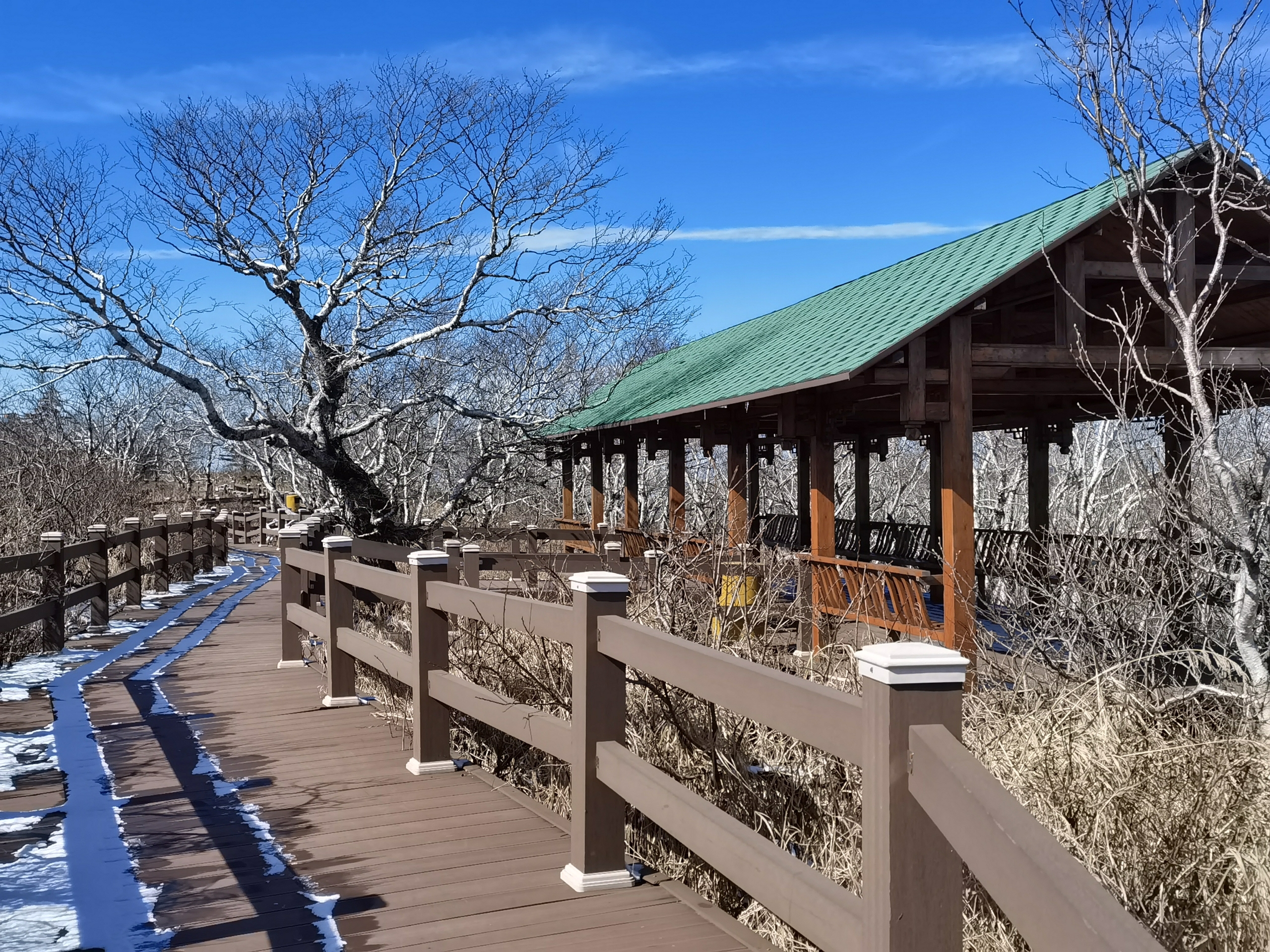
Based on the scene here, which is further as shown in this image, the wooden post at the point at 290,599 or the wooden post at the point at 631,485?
the wooden post at the point at 631,485

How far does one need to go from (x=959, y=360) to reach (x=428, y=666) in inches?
295

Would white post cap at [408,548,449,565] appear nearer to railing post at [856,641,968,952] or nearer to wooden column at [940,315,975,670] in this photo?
railing post at [856,641,968,952]

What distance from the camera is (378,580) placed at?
6.58 meters

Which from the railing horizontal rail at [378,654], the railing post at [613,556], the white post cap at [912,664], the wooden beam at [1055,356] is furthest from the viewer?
the wooden beam at [1055,356]

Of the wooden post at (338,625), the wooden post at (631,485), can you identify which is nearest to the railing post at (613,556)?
the wooden post at (338,625)

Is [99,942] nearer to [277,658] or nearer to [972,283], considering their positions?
[277,658]

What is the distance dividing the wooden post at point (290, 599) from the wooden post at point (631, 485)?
11.7m

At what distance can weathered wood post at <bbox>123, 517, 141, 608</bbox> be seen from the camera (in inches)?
560

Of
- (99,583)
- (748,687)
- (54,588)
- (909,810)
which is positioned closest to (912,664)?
(909,810)

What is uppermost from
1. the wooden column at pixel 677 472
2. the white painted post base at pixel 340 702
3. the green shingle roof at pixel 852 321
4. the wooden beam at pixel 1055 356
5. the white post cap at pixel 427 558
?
the green shingle roof at pixel 852 321

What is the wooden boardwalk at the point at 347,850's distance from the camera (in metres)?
3.63

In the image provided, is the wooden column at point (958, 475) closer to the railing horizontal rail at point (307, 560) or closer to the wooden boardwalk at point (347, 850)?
the railing horizontal rail at point (307, 560)

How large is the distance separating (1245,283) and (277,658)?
10.7 metres

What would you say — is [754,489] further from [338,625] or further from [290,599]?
[338,625]
